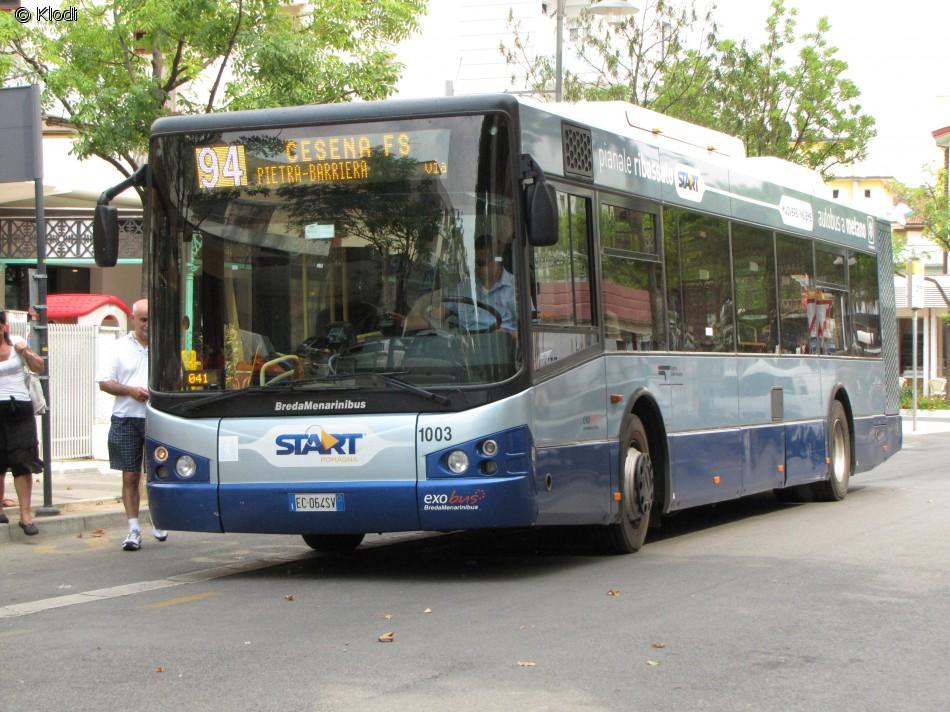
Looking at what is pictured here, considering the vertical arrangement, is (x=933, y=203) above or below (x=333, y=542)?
above

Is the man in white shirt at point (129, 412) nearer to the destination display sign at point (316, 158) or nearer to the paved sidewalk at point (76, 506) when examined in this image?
the paved sidewalk at point (76, 506)

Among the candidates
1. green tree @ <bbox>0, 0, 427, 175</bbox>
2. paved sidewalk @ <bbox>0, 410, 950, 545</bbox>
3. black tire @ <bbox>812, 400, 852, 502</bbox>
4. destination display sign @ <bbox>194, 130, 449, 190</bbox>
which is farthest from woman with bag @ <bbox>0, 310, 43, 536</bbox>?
black tire @ <bbox>812, 400, 852, 502</bbox>

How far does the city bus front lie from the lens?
898 cm

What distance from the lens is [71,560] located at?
1099cm

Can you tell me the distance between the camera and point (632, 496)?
34.9 ft

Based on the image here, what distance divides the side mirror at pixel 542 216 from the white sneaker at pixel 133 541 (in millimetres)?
4525

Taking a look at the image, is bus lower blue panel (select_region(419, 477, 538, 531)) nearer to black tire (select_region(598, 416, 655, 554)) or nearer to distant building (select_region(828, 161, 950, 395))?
black tire (select_region(598, 416, 655, 554))

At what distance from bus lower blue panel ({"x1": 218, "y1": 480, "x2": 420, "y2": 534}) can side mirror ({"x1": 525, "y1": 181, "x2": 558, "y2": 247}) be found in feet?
5.64

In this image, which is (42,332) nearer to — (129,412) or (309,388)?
(129,412)

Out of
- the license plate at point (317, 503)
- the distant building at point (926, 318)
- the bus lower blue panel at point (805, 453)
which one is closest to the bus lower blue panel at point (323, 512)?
the license plate at point (317, 503)

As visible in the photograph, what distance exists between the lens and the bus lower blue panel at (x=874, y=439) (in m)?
16.8

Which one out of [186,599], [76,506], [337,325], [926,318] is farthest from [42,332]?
[926,318]

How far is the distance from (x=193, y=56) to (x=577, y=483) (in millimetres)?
11838

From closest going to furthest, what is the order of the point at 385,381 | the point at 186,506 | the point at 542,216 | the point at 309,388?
1. the point at 542,216
2. the point at 385,381
3. the point at 309,388
4. the point at 186,506
